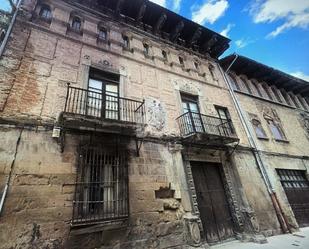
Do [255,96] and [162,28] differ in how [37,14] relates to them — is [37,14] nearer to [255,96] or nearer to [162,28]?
[162,28]

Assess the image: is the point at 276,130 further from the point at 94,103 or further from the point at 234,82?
the point at 94,103

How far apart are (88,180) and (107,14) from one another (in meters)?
7.26

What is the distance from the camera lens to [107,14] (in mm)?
8266

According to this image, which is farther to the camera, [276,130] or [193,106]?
[276,130]

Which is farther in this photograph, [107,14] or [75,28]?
[107,14]

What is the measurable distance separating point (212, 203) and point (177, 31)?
26.9 ft

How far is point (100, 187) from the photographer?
4758mm

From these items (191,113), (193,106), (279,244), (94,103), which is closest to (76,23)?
(94,103)

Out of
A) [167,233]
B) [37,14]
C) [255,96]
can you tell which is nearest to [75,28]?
[37,14]

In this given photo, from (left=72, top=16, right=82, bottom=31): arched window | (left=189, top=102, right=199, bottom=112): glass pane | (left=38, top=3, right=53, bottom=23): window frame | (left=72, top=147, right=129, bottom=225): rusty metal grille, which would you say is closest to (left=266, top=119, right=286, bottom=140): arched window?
(left=189, top=102, right=199, bottom=112): glass pane

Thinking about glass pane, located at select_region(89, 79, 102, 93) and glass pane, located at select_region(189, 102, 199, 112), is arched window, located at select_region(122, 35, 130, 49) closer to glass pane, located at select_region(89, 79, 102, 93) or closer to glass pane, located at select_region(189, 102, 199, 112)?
glass pane, located at select_region(89, 79, 102, 93)

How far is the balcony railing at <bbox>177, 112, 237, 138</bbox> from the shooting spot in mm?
6883

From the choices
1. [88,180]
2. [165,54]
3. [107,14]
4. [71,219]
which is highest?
[107,14]

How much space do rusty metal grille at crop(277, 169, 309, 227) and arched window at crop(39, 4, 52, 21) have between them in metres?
11.5
